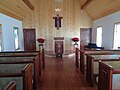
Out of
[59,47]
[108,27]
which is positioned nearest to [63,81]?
[59,47]

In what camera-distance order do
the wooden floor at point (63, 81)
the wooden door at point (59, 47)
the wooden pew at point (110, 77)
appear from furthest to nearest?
the wooden door at point (59, 47), the wooden floor at point (63, 81), the wooden pew at point (110, 77)

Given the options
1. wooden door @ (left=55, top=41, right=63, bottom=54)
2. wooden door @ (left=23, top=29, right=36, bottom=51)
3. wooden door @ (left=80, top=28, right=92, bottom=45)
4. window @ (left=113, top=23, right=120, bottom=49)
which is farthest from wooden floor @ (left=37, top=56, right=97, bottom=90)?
wooden door @ (left=80, top=28, right=92, bottom=45)

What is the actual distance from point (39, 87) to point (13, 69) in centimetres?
99

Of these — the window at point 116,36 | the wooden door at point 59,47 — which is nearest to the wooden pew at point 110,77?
the window at point 116,36

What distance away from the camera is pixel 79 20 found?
1035cm

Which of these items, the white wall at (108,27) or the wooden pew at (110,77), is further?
the white wall at (108,27)

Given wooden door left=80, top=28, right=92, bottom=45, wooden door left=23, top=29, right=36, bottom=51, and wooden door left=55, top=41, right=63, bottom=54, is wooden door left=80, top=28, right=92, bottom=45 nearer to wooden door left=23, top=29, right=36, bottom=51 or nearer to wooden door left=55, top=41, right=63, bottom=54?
wooden door left=55, top=41, right=63, bottom=54

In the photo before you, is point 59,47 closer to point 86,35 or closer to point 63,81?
point 86,35

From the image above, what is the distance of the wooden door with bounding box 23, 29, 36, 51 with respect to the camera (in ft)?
33.9

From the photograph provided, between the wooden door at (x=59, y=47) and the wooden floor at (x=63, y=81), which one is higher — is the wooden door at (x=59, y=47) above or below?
above

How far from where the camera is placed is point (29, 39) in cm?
1038

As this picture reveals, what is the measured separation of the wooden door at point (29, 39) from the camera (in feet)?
33.9

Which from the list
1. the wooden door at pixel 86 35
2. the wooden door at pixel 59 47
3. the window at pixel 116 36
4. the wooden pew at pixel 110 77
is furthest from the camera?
the wooden door at pixel 86 35

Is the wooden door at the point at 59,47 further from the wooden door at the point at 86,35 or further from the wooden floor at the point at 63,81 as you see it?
the wooden floor at the point at 63,81
